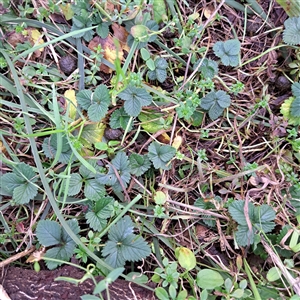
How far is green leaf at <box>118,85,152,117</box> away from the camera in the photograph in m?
1.61

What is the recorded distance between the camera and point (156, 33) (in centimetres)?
167

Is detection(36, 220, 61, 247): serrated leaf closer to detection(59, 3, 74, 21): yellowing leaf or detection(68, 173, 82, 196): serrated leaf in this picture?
detection(68, 173, 82, 196): serrated leaf

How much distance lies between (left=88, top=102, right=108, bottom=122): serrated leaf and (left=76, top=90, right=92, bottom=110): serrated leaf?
4 cm

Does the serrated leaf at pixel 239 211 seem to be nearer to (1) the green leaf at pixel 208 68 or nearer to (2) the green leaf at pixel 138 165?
(2) the green leaf at pixel 138 165

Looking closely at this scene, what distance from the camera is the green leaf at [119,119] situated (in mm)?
1646

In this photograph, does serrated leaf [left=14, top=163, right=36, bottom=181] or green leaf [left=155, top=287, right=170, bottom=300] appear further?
serrated leaf [left=14, top=163, right=36, bottom=181]

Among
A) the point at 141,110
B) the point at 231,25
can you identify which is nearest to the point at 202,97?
the point at 141,110

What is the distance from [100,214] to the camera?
1.55 meters

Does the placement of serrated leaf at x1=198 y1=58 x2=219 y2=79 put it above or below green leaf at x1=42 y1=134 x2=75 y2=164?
above

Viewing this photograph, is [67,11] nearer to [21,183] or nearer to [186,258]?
[21,183]

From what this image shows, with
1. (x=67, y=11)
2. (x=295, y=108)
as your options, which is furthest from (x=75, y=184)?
(x=295, y=108)

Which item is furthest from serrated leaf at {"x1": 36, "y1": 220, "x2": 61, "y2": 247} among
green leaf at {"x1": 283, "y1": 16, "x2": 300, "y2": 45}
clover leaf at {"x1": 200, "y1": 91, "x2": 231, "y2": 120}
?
green leaf at {"x1": 283, "y1": 16, "x2": 300, "y2": 45}

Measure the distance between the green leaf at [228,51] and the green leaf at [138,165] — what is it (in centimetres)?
64

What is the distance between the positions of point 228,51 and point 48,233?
1.22m
